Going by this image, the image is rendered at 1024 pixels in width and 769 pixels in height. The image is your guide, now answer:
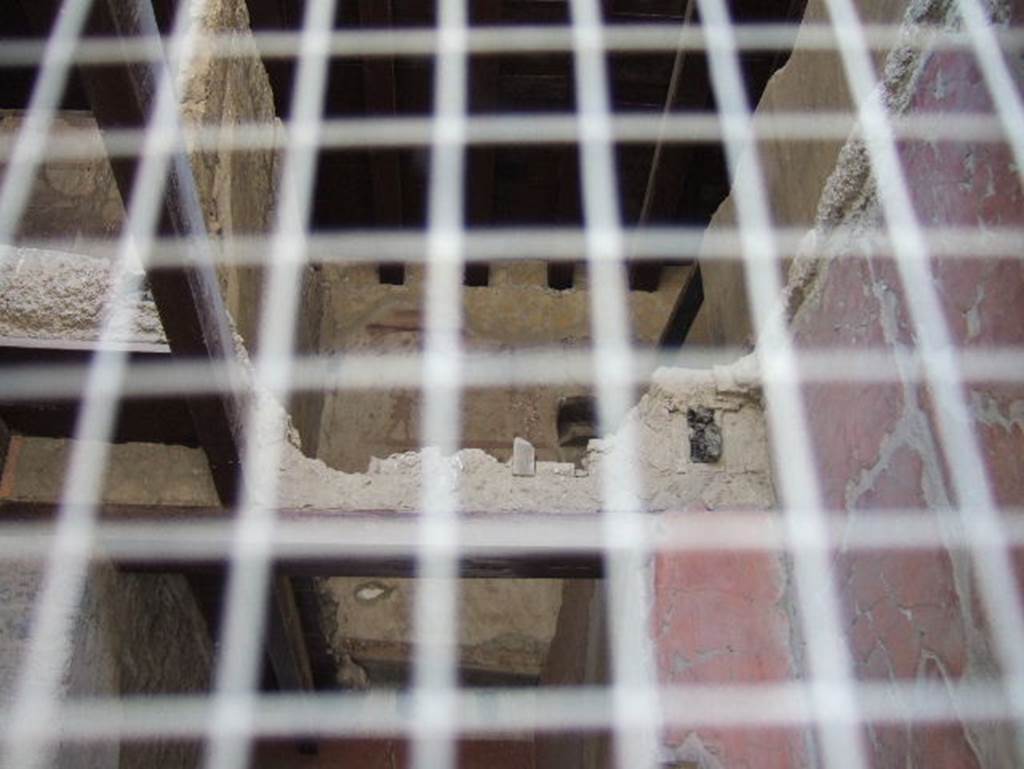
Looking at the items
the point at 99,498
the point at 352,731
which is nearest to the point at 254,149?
the point at 99,498

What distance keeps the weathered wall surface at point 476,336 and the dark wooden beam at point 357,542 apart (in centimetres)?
124

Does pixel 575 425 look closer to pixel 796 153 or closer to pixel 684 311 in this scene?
pixel 684 311

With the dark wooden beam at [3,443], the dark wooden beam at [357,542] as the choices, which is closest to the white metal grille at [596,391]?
the dark wooden beam at [357,542]

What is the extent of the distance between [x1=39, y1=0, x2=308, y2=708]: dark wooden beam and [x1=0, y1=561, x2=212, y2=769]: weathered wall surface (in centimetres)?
28

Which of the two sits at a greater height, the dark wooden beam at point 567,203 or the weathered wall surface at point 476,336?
the dark wooden beam at point 567,203

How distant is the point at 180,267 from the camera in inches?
56.8

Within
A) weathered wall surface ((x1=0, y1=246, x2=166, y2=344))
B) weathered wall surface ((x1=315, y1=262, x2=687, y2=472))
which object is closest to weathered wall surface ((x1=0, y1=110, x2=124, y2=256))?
weathered wall surface ((x1=0, y1=246, x2=166, y2=344))

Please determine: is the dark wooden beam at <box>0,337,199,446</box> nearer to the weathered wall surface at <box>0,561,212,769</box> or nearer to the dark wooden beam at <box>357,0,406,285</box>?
the weathered wall surface at <box>0,561,212,769</box>

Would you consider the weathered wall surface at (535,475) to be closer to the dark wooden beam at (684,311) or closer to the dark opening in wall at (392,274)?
A: the dark wooden beam at (684,311)

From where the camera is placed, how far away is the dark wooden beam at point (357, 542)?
71.2 inches

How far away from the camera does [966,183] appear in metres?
1.23

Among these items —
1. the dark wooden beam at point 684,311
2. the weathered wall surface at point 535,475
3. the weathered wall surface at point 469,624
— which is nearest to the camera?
the weathered wall surface at point 535,475

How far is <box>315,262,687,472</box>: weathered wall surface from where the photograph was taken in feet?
10.5

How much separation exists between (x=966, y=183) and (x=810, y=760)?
3.01 ft
